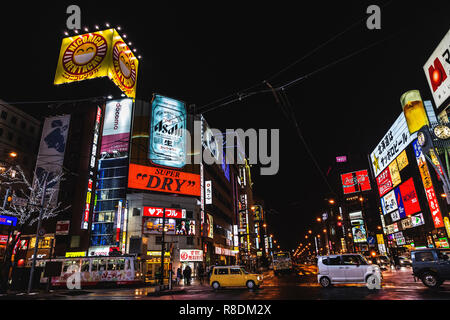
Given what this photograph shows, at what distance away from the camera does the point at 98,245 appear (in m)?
38.2

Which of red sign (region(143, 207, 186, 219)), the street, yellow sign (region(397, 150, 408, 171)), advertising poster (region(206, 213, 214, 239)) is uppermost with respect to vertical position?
yellow sign (region(397, 150, 408, 171))

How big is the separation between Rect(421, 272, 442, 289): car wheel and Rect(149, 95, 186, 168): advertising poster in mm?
36029

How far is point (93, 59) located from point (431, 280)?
1878 inches

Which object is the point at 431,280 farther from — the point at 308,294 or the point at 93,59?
the point at 93,59

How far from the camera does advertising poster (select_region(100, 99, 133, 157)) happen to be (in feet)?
140

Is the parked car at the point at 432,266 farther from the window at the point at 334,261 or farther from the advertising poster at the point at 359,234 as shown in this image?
the advertising poster at the point at 359,234

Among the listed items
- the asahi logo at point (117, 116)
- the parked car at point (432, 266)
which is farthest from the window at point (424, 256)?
the asahi logo at point (117, 116)

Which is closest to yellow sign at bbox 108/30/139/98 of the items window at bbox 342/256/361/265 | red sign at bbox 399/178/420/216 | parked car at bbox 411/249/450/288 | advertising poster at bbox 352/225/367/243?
window at bbox 342/256/361/265

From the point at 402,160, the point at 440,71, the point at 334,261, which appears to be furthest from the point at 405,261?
the point at 440,71

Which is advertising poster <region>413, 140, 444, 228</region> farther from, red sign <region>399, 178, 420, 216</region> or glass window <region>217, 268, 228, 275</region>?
glass window <region>217, 268, 228, 275</region>

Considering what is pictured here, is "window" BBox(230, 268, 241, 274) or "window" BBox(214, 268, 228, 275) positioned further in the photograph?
"window" BBox(214, 268, 228, 275)

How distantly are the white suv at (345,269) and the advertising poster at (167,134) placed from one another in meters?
32.1

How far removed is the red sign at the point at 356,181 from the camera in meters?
81.2
